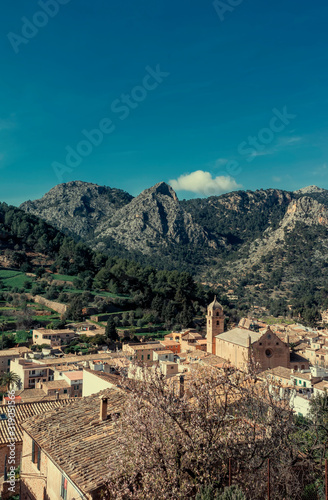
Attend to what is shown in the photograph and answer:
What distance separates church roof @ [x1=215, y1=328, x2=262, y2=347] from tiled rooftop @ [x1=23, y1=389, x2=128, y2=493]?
30658mm

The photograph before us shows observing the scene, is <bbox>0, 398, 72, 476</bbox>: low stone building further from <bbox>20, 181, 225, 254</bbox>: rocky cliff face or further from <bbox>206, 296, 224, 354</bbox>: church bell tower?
<bbox>20, 181, 225, 254</bbox>: rocky cliff face

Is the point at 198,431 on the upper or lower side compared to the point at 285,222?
lower

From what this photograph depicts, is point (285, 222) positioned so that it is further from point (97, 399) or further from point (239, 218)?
point (97, 399)

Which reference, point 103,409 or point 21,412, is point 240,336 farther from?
point 103,409

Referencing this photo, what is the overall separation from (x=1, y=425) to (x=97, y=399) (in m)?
4.65

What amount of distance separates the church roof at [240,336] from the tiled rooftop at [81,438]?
101 ft

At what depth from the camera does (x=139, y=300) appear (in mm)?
71250

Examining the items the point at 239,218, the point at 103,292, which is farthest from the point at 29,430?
the point at 239,218

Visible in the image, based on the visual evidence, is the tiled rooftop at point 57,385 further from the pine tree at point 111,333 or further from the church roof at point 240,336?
the pine tree at point 111,333

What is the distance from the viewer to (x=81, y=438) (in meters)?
8.55

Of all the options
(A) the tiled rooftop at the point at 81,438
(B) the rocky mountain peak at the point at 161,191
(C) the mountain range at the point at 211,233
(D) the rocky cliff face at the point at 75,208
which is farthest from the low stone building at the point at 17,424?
(D) the rocky cliff face at the point at 75,208

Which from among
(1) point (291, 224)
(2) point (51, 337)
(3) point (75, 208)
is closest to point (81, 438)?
(2) point (51, 337)

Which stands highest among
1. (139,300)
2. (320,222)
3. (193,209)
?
(193,209)

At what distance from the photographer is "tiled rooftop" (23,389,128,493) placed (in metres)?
7.14
